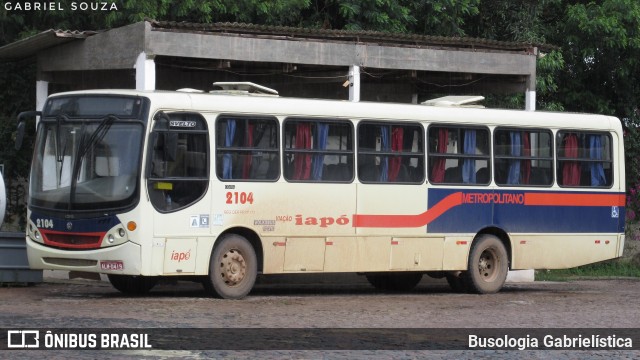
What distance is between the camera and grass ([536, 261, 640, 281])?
2731cm

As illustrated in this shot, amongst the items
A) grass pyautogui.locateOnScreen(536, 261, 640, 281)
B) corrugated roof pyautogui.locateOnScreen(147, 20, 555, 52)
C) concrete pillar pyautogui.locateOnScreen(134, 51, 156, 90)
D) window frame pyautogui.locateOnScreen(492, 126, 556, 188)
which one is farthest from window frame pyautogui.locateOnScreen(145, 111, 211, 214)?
grass pyautogui.locateOnScreen(536, 261, 640, 281)

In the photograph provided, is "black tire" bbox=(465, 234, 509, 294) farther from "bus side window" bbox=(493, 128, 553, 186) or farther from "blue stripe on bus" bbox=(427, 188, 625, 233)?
"bus side window" bbox=(493, 128, 553, 186)

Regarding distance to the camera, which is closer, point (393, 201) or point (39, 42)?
point (393, 201)

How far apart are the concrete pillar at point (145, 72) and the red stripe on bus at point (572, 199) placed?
20.3ft

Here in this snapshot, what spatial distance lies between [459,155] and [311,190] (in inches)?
116

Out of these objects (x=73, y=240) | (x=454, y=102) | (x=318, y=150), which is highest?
(x=454, y=102)

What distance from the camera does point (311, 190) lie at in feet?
61.2

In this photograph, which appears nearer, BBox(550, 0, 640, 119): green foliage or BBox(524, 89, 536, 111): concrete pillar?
BBox(524, 89, 536, 111): concrete pillar

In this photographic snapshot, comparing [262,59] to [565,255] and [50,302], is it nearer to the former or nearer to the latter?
[565,255]

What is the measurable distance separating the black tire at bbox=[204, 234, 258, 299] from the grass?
1009cm

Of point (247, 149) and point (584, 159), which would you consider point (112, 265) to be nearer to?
point (247, 149)

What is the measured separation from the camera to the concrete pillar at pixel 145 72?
816 inches

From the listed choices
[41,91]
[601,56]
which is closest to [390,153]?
[41,91]

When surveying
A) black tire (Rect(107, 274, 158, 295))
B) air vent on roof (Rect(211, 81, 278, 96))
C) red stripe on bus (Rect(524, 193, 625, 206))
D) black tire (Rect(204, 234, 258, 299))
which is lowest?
black tire (Rect(107, 274, 158, 295))
